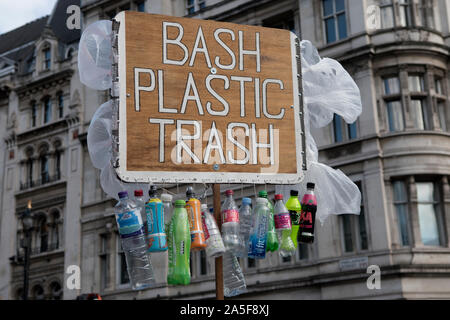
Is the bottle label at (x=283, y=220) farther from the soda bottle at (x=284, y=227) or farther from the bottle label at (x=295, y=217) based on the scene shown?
the bottle label at (x=295, y=217)

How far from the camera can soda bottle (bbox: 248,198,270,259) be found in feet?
15.5

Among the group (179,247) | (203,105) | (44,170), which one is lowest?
(179,247)

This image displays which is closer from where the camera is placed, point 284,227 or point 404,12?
point 284,227

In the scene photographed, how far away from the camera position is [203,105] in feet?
14.9

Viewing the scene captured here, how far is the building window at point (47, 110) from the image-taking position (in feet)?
114

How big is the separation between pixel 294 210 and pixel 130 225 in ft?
4.12

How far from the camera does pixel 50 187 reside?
33.1m

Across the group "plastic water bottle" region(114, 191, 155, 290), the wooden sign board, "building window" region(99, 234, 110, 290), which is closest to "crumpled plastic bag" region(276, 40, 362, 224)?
the wooden sign board

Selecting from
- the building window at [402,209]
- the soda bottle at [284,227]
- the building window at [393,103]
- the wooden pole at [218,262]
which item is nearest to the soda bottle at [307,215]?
the soda bottle at [284,227]

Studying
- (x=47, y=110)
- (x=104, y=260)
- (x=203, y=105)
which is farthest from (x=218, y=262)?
(x=47, y=110)

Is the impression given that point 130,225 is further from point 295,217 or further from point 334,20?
point 334,20

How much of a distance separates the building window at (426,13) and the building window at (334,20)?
2715 millimetres

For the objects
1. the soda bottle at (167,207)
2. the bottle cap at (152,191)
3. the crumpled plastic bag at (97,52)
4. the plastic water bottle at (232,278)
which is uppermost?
the crumpled plastic bag at (97,52)

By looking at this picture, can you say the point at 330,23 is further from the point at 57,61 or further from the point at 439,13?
the point at 57,61
